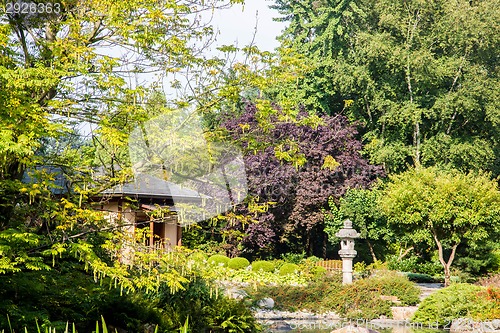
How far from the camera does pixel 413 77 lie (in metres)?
27.2

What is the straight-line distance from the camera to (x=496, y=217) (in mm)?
19516

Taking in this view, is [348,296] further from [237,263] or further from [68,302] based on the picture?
[68,302]

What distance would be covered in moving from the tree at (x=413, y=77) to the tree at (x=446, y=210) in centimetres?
671

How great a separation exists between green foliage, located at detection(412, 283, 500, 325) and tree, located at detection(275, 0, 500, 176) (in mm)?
12723

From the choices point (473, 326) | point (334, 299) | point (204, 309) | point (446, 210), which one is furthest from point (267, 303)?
point (446, 210)

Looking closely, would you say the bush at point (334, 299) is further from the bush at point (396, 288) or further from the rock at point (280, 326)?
the rock at point (280, 326)

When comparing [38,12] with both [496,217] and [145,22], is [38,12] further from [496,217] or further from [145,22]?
A: [496,217]

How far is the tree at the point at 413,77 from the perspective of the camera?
26.9 metres

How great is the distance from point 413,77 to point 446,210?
921 centimetres

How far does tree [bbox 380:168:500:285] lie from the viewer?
1956 cm

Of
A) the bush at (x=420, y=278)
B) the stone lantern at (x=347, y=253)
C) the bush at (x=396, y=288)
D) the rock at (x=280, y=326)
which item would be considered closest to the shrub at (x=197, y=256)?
the rock at (x=280, y=326)

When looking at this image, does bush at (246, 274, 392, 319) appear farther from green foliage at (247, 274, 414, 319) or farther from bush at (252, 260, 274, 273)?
bush at (252, 260, 274, 273)

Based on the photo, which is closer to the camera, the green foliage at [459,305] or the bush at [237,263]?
the green foliage at [459,305]

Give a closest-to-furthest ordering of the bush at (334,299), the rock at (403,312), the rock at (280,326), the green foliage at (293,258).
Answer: the rock at (280,326) → the rock at (403,312) → the bush at (334,299) → the green foliage at (293,258)
